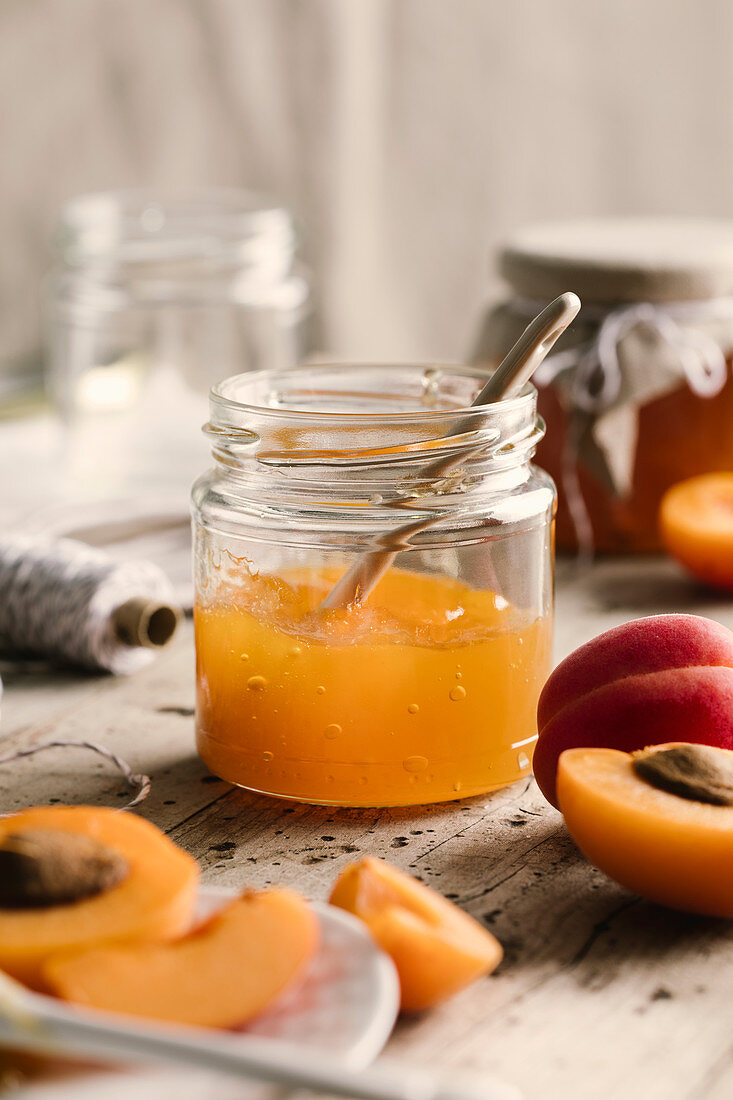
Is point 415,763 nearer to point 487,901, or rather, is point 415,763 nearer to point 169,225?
point 487,901

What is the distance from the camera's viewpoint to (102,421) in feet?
5.02

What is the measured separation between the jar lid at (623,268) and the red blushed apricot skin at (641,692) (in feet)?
1.95

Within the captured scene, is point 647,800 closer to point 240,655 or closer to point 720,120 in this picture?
point 240,655

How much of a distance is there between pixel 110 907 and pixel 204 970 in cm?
5

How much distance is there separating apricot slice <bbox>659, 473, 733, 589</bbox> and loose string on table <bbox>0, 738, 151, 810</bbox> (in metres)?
0.59

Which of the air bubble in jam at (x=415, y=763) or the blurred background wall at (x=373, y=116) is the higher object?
the blurred background wall at (x=373, y=116)

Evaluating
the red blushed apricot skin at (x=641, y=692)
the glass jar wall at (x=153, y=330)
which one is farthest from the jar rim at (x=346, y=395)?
the glass jar wall at (x=153, y=330)

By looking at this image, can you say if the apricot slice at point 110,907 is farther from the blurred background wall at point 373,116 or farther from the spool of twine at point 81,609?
the blurred background wall at point 373,116

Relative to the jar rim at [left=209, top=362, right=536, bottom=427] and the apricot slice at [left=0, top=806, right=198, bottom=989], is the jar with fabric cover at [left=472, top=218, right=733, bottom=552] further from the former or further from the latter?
the apricot slice at [left=0, top=806, right=198, bottom=989]

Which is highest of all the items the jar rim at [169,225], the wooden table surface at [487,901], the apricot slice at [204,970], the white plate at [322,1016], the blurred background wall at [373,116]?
the blurred background wall at [373,116]

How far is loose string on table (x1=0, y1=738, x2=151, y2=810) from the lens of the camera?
2.67 ft

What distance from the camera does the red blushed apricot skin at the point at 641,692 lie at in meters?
0.71

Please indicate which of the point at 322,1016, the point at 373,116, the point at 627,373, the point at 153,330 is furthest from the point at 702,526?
the point at 373,116

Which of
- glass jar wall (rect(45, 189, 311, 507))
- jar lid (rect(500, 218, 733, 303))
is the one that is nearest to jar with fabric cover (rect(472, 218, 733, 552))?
jar lid (rect(500, 218, 733, 303))
